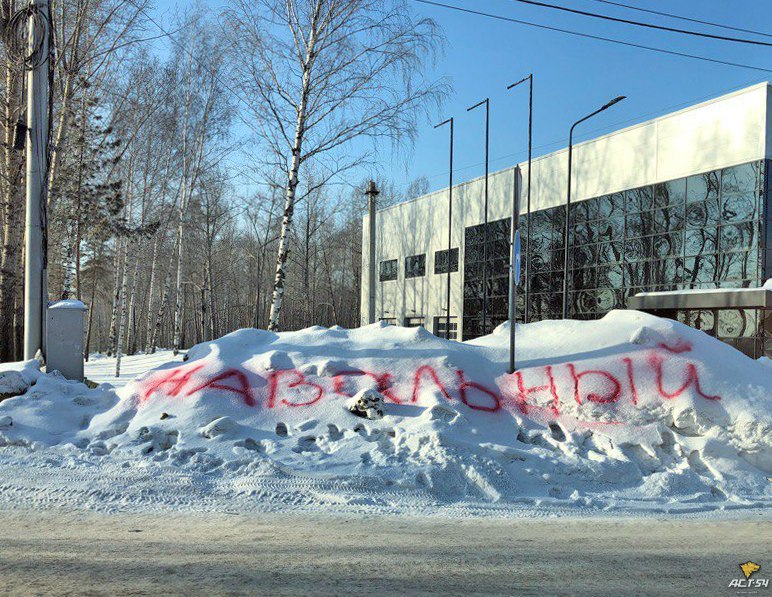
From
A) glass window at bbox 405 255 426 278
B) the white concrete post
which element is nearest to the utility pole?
the white concrete post

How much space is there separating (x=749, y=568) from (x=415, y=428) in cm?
308

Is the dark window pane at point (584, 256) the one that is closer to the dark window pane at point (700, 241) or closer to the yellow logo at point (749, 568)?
the dark window pane at point (700, 241)

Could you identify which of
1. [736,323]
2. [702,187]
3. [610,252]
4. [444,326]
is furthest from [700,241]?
[444,326]

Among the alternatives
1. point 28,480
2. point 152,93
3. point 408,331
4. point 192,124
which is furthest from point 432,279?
point 28,480

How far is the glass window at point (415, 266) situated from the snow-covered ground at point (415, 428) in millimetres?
28255

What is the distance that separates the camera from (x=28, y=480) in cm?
520

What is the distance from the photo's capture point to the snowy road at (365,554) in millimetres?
3264

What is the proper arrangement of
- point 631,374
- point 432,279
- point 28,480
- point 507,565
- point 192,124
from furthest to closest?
point 432,279 < point 192,124 < point 631,374 < point 28,480 < point 507,565

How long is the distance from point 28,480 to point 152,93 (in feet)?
62.8

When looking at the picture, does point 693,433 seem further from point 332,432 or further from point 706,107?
point 706,107

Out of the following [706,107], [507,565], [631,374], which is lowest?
[507,565]

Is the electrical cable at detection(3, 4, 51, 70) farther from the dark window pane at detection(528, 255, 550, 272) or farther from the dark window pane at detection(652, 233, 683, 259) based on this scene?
the dark window pane at detection(528, 255, 550, 272)

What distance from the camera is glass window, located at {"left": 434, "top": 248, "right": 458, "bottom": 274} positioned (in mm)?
33594

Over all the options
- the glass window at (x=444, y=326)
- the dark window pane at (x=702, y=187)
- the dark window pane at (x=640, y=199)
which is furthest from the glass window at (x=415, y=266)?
the dark window pane at (x=702, y=187)
